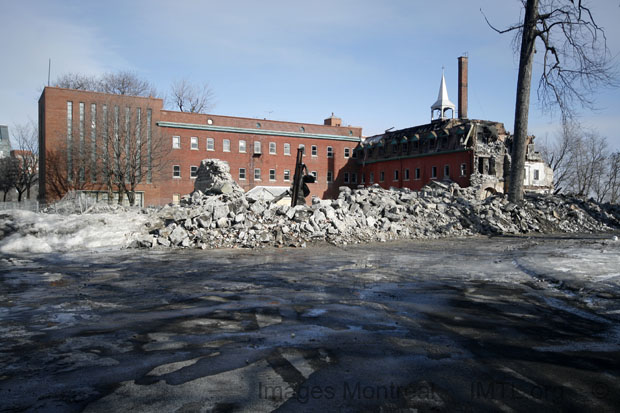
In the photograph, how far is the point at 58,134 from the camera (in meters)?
42.0

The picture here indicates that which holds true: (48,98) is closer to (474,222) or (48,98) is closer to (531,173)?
(474,222)

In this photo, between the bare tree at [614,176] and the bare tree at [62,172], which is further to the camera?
the bare tree at [614,176]

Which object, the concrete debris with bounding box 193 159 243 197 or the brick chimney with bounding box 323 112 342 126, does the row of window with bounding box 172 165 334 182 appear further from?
the concrete debris with bounding box 193 159 243 197

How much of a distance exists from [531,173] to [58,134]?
47.3m

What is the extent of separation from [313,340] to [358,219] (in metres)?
13.4

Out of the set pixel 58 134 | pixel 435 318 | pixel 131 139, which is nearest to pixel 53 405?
pixel 435 318

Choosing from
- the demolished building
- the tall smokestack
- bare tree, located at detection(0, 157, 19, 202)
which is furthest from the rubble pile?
bare tree, located at detection(0, 157, 19, 202)

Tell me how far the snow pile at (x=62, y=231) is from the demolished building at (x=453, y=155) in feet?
110

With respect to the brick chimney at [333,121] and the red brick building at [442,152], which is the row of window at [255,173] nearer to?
the red brick building at [442,152]

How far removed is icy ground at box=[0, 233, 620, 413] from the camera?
3145 millimetres

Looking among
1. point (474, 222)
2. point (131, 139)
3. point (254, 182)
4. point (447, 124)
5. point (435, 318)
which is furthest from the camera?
point (254, 182)

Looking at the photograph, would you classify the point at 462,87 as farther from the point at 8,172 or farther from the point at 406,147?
the point at 8,172

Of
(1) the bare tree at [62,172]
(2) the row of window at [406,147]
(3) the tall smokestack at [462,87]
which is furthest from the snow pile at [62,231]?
(3) the tall smokestack at [462,87]

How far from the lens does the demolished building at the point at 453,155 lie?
42.4m
